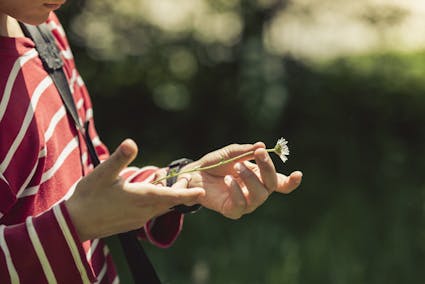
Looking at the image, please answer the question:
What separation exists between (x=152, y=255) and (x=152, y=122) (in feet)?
6.06

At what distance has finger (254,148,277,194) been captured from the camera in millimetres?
1369

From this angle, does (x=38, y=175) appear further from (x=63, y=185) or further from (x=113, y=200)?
(x=113, y=200)

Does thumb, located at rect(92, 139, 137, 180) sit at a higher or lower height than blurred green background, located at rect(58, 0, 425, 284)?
higher

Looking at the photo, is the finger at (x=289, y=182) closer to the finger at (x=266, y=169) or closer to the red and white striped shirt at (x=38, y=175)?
the finger at (x=266, y=169)

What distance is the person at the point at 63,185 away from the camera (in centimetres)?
119

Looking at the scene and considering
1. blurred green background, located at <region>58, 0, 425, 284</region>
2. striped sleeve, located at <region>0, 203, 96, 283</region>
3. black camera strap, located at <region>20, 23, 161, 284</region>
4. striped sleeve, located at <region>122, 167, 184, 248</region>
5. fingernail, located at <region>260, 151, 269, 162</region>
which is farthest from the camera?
blurred green background, located at <region>58, 0, 425, 284</region>

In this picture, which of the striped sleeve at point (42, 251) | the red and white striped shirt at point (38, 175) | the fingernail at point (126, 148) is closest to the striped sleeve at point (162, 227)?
the red and white striped shirt at point (38, 175)

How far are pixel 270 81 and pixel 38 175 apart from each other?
362 cm

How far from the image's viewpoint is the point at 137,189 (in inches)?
46.5

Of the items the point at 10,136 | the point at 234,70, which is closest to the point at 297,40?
the point at 234,70

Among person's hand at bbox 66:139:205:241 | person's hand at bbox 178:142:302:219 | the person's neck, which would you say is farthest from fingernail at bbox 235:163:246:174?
the person's neck

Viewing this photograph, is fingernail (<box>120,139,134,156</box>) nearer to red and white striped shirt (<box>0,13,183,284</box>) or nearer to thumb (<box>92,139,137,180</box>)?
thumb (<box>92,139,137,180</box>)

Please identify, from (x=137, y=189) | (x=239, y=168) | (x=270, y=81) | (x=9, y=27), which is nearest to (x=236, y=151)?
(x=239, y=168)

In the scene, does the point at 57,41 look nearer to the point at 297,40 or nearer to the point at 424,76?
the point at 297,40
